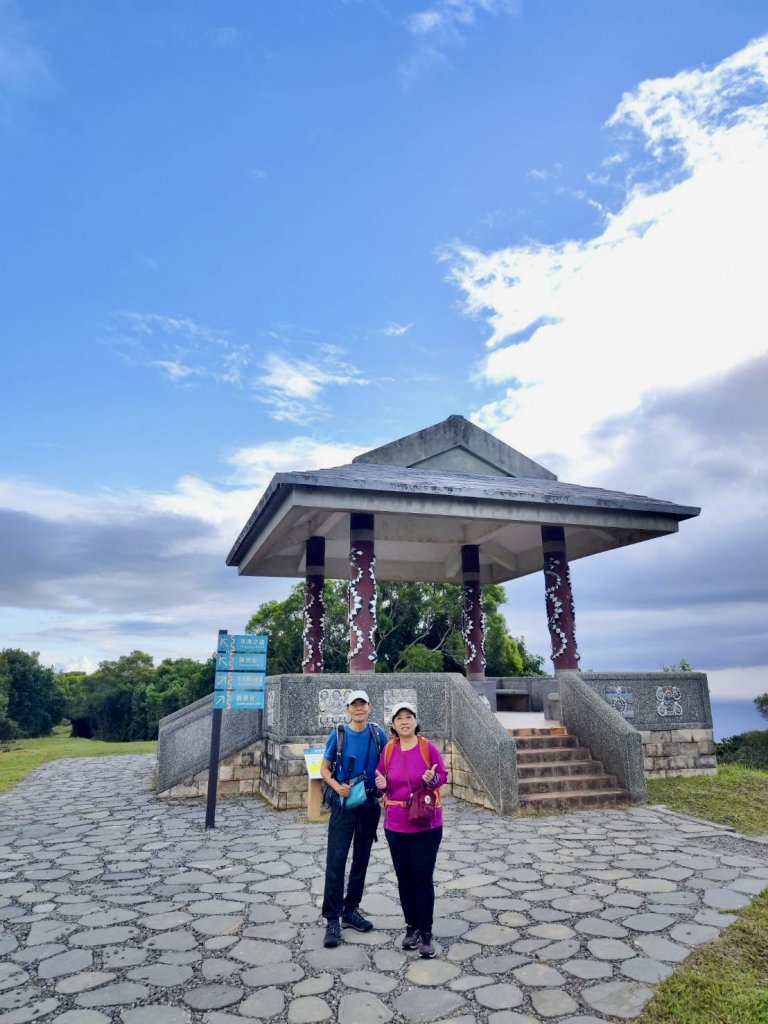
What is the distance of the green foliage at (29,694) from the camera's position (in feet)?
119

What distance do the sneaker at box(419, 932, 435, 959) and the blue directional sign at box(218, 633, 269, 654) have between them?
5260mm

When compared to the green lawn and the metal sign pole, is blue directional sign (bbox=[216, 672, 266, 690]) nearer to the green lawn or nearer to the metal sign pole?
the metal sign pole

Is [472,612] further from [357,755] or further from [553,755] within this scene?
[357,755]

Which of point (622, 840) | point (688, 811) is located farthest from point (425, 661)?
point (622, 840)

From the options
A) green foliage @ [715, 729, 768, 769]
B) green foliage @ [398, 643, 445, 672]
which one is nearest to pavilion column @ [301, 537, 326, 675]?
green foliage @ [398, 643, 445, 672]

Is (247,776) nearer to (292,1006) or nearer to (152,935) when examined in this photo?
(152,935)

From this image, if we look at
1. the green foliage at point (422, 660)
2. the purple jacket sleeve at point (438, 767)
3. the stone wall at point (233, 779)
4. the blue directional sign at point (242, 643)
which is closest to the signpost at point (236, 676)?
the blue directional sign at point (242, 643)

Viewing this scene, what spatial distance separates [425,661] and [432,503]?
12822mm

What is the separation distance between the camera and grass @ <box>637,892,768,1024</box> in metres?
3.41

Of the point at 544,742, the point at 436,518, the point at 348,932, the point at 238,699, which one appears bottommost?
the point at 348,932

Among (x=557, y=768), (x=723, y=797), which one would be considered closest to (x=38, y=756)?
(x=557, y=768)

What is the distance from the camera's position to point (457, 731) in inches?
397

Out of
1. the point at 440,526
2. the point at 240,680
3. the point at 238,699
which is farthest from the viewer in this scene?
the point at 440,526

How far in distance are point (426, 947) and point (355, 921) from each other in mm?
688
